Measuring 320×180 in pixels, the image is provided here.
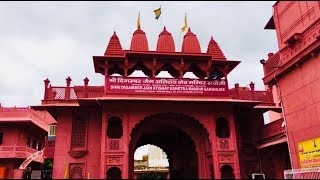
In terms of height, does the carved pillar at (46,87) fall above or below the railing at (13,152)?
above

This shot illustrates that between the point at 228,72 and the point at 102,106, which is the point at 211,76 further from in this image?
the point at 102,106

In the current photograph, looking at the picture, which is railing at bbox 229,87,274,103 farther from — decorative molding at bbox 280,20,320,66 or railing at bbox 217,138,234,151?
decorative molding at bbox 280,20,320,66

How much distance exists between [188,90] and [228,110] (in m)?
2.31

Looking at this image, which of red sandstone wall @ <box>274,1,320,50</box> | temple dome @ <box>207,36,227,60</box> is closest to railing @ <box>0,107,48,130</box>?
temple dome @ <box>207,36,227,60</box>

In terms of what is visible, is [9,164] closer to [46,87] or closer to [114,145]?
[46,87]

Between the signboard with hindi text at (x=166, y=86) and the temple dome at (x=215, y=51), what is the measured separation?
5.10ft

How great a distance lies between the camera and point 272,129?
16.7 meters

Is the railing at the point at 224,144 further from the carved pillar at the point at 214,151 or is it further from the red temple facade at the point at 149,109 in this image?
the carved pillar at the point at 214,151

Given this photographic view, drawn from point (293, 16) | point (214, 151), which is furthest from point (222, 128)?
point (293, 16)

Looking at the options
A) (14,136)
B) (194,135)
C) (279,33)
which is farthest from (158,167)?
(279,33)

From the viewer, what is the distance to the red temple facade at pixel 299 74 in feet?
39.3

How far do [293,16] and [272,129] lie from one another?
237 inches

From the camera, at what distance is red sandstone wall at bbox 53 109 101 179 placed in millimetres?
15570

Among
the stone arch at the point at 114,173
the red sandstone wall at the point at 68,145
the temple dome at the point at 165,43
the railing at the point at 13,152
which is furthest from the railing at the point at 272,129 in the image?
the railing at the point at 13,152
